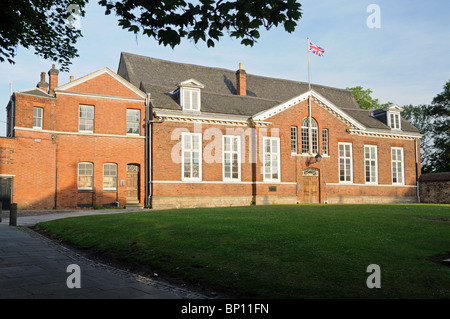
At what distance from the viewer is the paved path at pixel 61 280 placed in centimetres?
618

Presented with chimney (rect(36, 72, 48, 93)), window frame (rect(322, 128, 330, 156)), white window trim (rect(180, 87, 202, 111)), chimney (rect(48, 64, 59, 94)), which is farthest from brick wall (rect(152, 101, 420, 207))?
chimney (rect(36, 72, 48, 93))

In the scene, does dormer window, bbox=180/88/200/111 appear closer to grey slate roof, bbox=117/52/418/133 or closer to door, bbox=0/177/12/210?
grey slate roof, bbox=117/52/418/133

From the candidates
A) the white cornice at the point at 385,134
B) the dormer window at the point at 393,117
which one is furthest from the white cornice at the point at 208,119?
the dormer window at the point at 393,117

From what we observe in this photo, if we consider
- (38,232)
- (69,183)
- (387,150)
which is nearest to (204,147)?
(69,183)

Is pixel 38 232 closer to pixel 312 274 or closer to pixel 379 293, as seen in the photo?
pixel 312 274

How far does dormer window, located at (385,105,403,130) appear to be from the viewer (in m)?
35.9

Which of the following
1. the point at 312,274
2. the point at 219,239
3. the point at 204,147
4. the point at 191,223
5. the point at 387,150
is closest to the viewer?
the point at 312,274

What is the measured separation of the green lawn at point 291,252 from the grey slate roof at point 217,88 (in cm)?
1715

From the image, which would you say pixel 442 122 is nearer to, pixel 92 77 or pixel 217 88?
pixel 217 88

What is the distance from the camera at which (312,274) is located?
274 inches

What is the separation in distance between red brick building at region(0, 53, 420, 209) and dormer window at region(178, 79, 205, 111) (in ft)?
0.25

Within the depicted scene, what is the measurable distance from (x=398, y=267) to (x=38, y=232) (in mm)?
13032

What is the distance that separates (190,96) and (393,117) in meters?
19.7
